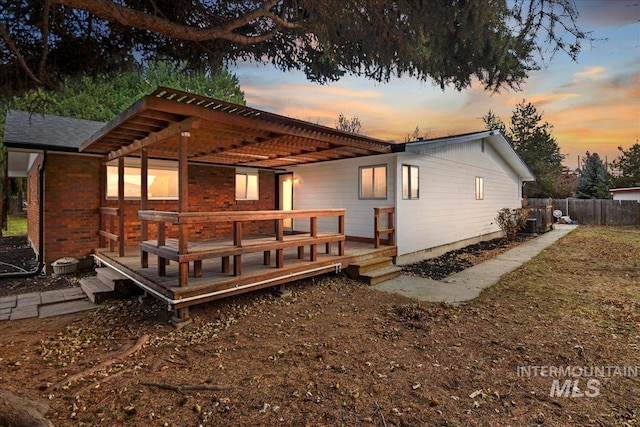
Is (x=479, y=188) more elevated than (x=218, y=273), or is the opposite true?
(x=479, y=188)

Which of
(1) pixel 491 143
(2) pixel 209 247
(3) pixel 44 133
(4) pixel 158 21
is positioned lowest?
(2) pixel 209 247

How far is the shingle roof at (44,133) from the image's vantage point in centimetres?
641

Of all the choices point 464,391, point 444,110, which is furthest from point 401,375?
point 444,110

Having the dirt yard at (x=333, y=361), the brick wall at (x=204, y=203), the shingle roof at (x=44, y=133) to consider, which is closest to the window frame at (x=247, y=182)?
the brick wall at (x=204, y=203)

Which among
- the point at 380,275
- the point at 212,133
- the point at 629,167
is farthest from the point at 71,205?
the point at 629,167

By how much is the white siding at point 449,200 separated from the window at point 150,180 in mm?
5983

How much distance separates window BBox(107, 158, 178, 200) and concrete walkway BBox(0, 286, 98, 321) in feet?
9.96

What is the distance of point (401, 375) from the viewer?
10.2ft

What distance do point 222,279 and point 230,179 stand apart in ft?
18.7

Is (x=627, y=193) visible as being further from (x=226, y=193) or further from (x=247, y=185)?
(x=226, y=193)

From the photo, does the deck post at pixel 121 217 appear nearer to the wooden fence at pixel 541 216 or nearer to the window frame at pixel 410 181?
the window frame at pixel 410 181

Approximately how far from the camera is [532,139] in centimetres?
3009

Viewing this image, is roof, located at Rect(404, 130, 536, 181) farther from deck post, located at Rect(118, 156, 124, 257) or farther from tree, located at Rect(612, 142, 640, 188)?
tree, located at Rect(612, 142, 640, 188)

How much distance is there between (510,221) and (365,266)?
9.29 m
